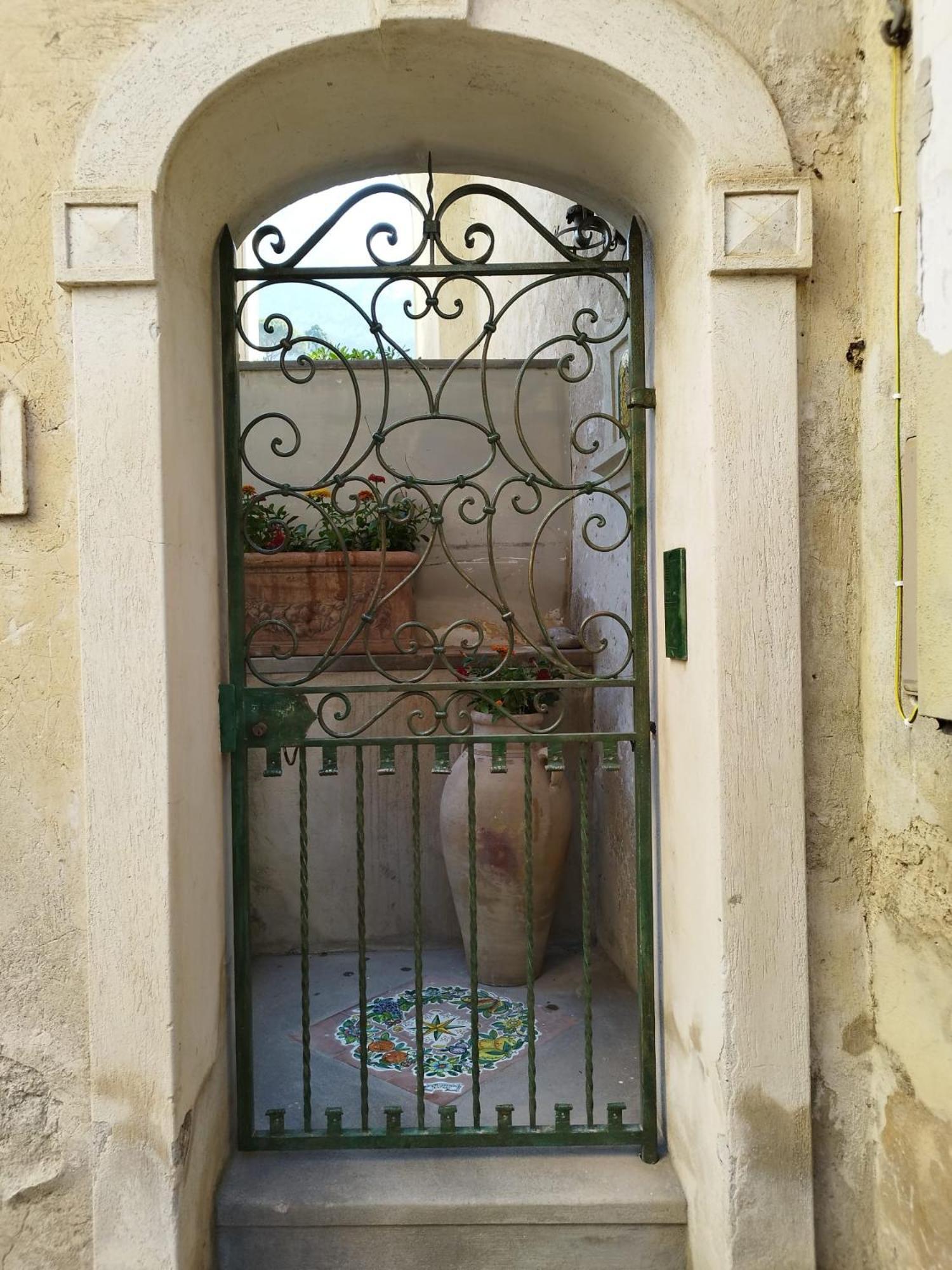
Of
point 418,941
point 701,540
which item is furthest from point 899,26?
point 418,941

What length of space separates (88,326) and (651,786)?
5.82ft

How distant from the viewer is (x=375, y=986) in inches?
141

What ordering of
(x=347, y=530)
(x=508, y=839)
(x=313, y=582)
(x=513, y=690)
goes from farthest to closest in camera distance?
(x=347, y=530)
(x=313, y=582)
(x=508, y=839)
(x=513, y=690)

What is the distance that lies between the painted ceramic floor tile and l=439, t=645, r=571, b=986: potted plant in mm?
198

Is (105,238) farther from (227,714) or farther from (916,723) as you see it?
(916,723)

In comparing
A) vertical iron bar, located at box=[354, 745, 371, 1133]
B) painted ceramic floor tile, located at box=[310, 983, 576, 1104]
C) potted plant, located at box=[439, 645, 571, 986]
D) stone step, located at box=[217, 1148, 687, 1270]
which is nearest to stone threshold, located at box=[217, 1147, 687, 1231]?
stone step, located at box=[217, 1148, 687, 1270]

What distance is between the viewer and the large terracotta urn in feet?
11.3

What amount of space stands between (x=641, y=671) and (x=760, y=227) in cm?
108

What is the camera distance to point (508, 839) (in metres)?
3.44

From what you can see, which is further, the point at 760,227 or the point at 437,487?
the point at 437,487

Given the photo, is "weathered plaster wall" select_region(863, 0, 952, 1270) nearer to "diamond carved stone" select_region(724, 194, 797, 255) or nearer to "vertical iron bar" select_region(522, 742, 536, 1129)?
"diamond carved stone" select_region(724, 194, 797, 255)

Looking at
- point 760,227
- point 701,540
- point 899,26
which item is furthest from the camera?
point 701,540

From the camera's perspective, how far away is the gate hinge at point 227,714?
229 centimetres

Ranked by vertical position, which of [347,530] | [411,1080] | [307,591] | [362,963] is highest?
[347,530]
